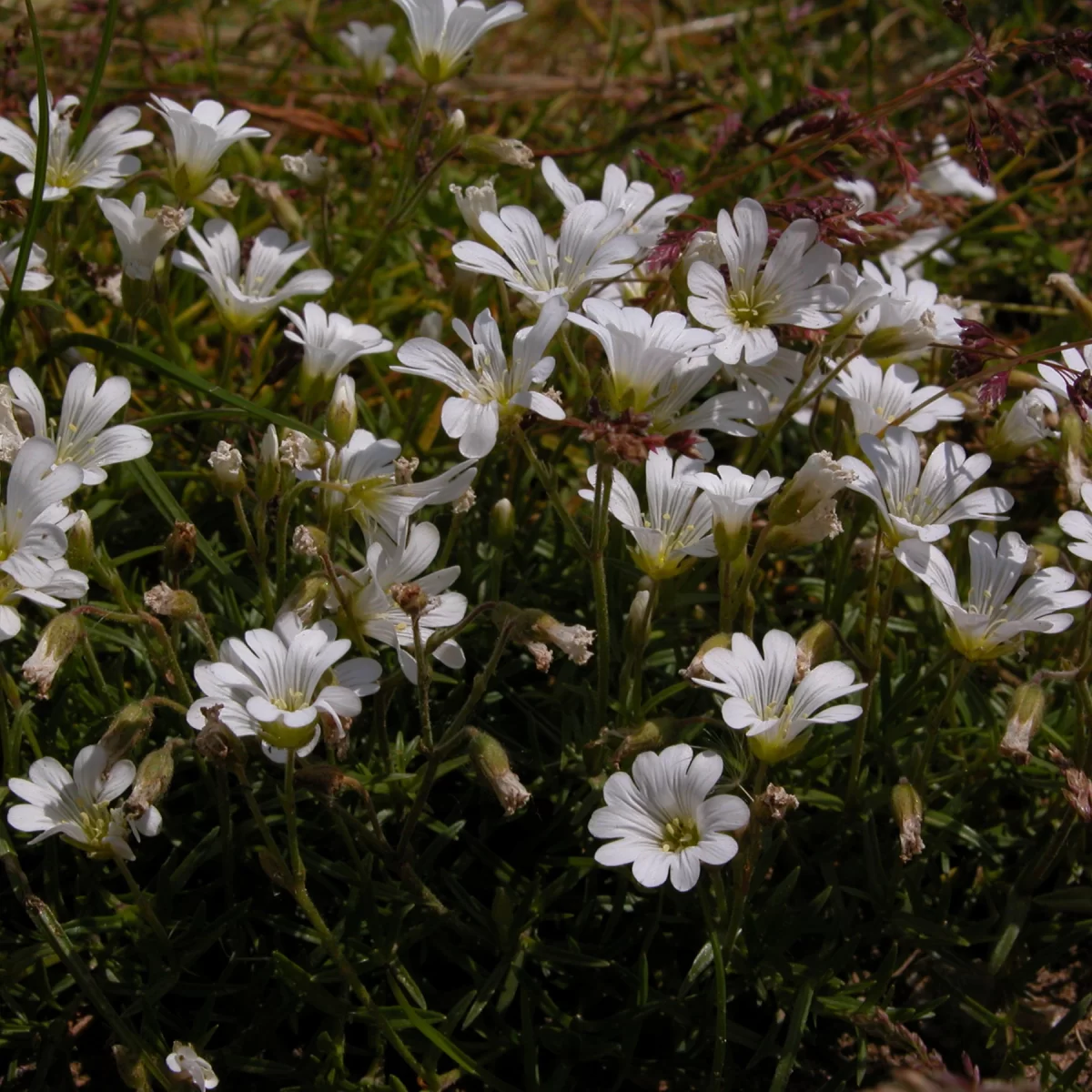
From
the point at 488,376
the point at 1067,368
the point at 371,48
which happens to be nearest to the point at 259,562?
the point at 488,376

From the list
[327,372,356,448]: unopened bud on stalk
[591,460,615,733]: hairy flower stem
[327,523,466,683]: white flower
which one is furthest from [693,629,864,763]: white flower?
[327,372,356,448]: unopened bud on stalk

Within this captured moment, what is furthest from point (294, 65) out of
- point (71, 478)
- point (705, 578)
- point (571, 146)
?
point (71, 478)

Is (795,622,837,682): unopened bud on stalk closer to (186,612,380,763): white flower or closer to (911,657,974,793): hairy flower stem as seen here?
(911,657,974,793): hairy flower stem

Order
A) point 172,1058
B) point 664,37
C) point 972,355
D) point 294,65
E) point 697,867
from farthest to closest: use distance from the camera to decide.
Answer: point 664,37
point 294,65
point 972,355
point 172,1058
point 697,867

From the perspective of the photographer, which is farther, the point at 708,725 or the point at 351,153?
the point at 351,153

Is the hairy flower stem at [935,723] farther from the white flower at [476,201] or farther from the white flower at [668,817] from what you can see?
the white flower at [476,201]

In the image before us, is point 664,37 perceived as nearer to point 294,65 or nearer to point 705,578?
point 294,65

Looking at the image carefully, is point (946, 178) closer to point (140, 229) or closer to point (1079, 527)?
point (1079, 527)
